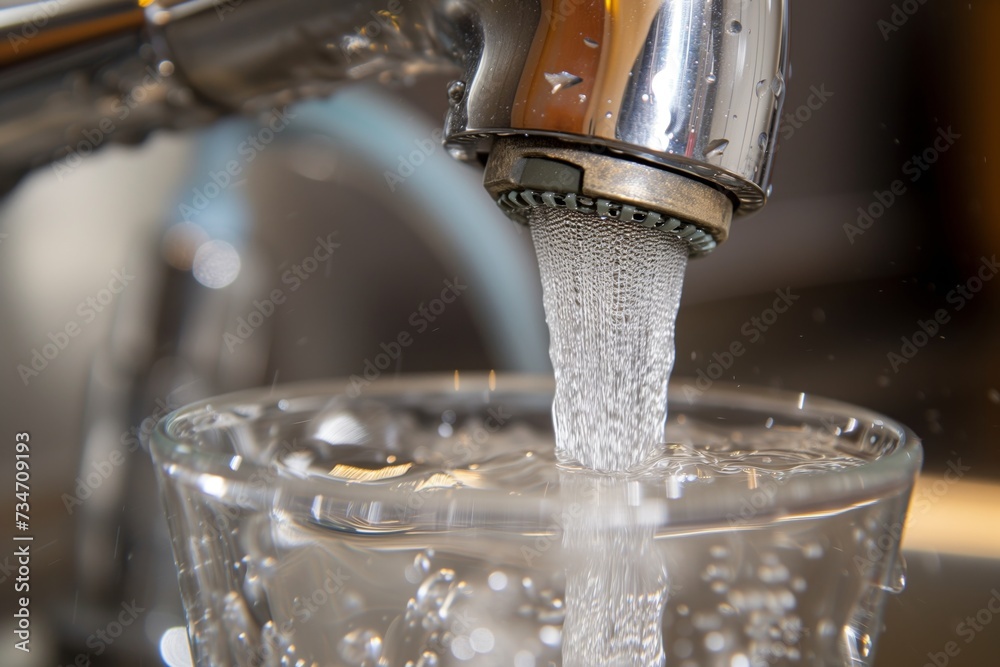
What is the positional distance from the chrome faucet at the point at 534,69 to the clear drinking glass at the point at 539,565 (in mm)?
78

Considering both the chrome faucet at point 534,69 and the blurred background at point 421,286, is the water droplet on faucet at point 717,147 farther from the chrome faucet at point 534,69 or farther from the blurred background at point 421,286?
the blurred background at point 421,286

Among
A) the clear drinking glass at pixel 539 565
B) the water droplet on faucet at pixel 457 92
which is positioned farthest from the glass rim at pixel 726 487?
the water droplet on faucet at pixel 457 92

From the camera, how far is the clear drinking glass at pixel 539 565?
0.71 ft

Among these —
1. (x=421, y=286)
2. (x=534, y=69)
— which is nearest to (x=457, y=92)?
(x=534, y=69)

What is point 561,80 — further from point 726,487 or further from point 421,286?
point 421,286

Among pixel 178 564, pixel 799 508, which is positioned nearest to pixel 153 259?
pixel 178 564

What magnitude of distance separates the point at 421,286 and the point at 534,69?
2.22ft

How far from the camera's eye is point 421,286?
2.97 feet

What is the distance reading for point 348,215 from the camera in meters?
0.85

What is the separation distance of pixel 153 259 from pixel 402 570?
421mm

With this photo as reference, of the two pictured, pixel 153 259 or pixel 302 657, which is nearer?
pixel 302 657

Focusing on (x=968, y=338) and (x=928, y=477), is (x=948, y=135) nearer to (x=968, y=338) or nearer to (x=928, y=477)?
(x=968, y=338)

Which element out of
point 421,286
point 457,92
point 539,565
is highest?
point 457,92

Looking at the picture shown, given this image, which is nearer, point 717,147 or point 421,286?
point 717,147
